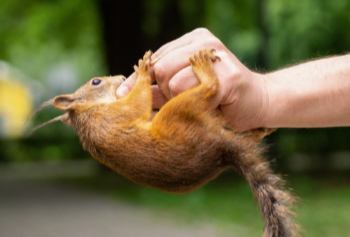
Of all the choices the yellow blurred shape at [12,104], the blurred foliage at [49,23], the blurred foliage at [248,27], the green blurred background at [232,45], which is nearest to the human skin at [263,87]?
the green blurred background at [232,45]

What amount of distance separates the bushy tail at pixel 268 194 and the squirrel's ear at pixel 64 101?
4.41ft

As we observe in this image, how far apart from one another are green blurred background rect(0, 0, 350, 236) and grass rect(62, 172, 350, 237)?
0.07 feet

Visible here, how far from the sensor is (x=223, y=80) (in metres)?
2.12

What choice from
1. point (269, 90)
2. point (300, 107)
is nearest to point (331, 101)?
point (300, 107)

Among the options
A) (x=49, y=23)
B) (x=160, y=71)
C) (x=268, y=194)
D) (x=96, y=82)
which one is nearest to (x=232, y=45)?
(x=49, y=23)

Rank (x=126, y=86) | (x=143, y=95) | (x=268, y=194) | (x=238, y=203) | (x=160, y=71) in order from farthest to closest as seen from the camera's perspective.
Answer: (x=238, y=203), (x=126, y=86), (x=143, y=95), (x=160, y=71), (x=268, y=194)

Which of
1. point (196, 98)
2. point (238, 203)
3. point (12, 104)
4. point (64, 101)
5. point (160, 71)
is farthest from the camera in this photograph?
point (12, 104)

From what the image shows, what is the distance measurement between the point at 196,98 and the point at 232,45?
37.9 feet

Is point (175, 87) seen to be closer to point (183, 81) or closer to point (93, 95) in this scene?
point (183, 81)

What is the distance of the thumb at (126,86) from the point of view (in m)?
2.58

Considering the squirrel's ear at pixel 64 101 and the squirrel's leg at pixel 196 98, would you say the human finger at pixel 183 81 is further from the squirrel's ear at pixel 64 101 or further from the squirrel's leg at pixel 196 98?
the squirrel's ear at pixel 64 101

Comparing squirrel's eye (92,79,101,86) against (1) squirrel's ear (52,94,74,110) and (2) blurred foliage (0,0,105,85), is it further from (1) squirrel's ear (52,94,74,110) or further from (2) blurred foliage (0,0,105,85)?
(2) blurred foliage (0,0,105,85)

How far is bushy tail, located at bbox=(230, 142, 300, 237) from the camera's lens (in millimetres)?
1958

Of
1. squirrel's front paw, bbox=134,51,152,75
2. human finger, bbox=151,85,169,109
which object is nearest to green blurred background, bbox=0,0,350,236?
human finger, bbox=151,85,169,109
